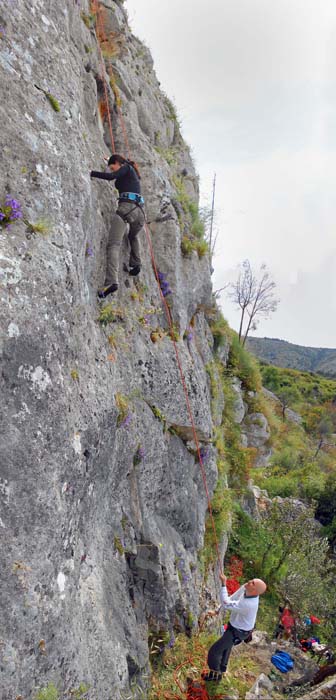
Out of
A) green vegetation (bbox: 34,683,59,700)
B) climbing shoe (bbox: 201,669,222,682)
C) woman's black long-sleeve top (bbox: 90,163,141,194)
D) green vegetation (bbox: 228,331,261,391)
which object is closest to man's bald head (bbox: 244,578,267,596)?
climbing shoe (bbox: 201,669,222,682)

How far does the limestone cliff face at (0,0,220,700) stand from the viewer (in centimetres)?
429

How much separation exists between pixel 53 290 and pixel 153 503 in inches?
202

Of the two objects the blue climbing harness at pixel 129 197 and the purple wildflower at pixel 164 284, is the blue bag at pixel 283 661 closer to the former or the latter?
the purple wildflower at pixel 164 284

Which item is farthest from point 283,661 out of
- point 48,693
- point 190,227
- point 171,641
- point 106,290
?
point 190,227

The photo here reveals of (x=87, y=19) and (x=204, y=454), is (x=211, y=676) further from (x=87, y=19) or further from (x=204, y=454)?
(x=87, y=19)

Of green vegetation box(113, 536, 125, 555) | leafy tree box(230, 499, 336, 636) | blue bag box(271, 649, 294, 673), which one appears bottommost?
leafy tree box(230, 499, 336, 636)

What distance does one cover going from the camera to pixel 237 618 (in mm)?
6609

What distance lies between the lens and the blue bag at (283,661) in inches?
363

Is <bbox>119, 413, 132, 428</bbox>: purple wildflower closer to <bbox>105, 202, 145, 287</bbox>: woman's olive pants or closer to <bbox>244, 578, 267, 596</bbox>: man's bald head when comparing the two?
<bbox>105, 202, 145, 287</bbox>: woman's olive pants

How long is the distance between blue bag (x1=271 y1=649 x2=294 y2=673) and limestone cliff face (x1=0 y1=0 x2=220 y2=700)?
2.94 m

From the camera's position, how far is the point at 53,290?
4.95 m

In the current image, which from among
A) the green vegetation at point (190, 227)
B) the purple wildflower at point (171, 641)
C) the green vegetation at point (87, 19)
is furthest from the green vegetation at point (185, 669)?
the green vegetation at point (87, 19)

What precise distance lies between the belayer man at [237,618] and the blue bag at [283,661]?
3113 millimetres

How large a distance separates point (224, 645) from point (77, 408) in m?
4.96
